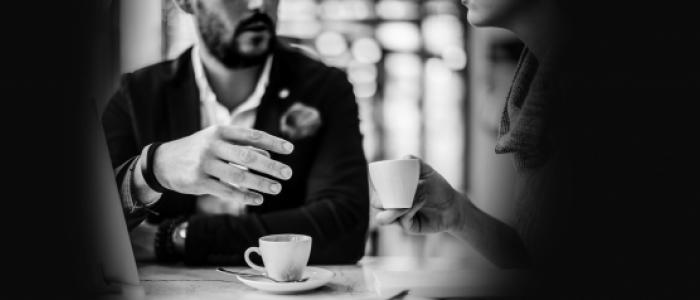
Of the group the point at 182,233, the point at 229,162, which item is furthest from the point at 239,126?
the point at 182,233

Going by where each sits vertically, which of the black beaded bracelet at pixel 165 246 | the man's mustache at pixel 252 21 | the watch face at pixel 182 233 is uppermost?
the man's mustache at pixel 252 21

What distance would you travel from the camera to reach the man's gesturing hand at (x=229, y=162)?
2.83 feet

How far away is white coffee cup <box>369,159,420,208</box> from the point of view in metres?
0.87

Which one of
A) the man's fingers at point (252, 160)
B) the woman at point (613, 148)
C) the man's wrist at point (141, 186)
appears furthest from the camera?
the man's wrist at point (141, 186)

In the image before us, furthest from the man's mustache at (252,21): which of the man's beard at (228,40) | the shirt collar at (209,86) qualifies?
the shirt collar at (209,86)

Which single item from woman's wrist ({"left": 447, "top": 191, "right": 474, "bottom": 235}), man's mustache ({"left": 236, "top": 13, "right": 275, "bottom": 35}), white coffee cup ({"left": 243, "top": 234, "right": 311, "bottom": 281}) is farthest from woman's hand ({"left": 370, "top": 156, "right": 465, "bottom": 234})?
man's mustache ({"left": 236, "top": 13, "right": 275, "bottom": 35})

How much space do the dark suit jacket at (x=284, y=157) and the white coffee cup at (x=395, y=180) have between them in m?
0.44

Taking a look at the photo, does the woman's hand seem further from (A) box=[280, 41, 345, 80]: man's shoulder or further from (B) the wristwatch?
(A) box=[280, 41, 345, 80]: man's shoulder

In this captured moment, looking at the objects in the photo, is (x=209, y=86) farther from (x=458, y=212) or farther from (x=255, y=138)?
(x=458, y=212)

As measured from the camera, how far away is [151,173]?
3.13 ft

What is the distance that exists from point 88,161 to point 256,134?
264mm

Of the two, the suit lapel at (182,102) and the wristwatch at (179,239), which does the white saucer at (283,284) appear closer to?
the wristwatch at (179,239)

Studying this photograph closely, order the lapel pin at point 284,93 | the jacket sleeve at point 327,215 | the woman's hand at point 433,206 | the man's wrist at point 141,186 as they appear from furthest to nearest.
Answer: the lapel pin at point 284,93, the jacket sleeve at point 327,215, the woman's hand at point 433,206, the man's wrist at point 141,186

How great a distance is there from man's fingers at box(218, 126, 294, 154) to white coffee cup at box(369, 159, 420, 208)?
0.47 ft
